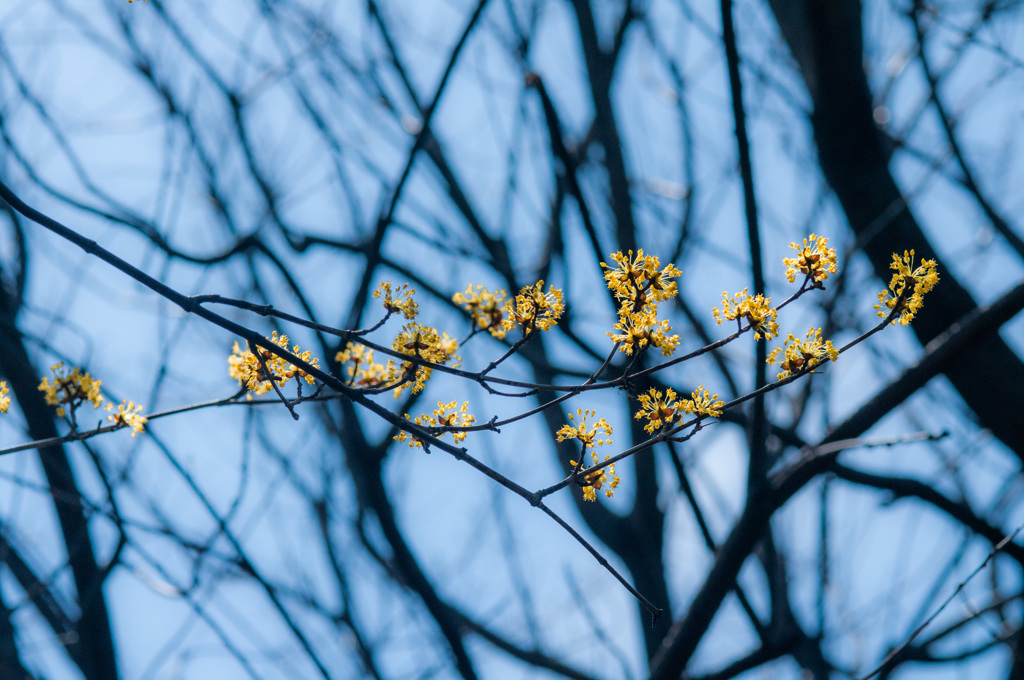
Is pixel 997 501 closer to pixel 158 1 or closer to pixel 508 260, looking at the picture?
pixel 508 260

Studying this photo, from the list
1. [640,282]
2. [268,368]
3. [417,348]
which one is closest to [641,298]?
[640,282]

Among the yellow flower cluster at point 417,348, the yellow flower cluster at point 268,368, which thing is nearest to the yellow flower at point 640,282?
the yellow flower cluster at point 417,348

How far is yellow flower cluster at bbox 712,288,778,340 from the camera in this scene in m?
1.48

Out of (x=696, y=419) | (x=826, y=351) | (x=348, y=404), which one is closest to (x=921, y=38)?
(x=826, y=351)

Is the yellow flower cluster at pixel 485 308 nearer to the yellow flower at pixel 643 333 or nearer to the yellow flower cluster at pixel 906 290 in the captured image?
the yellow flower at pixel 643 333

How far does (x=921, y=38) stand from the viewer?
3549 millimetres

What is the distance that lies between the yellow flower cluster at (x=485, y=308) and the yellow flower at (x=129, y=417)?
890 mm

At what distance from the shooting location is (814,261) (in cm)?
152

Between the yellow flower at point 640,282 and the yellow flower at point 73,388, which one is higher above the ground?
the yellow flower at point 73,388

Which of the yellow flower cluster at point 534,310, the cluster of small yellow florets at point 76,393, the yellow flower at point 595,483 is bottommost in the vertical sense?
the yellow flower at point 595,483

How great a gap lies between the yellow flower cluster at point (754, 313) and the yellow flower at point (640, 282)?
13 centimetres

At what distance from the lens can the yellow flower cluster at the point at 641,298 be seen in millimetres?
1436

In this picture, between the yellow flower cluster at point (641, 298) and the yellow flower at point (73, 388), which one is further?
the yellow flower at point (73, 388)

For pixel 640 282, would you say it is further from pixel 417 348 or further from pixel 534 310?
pixel 417 348
